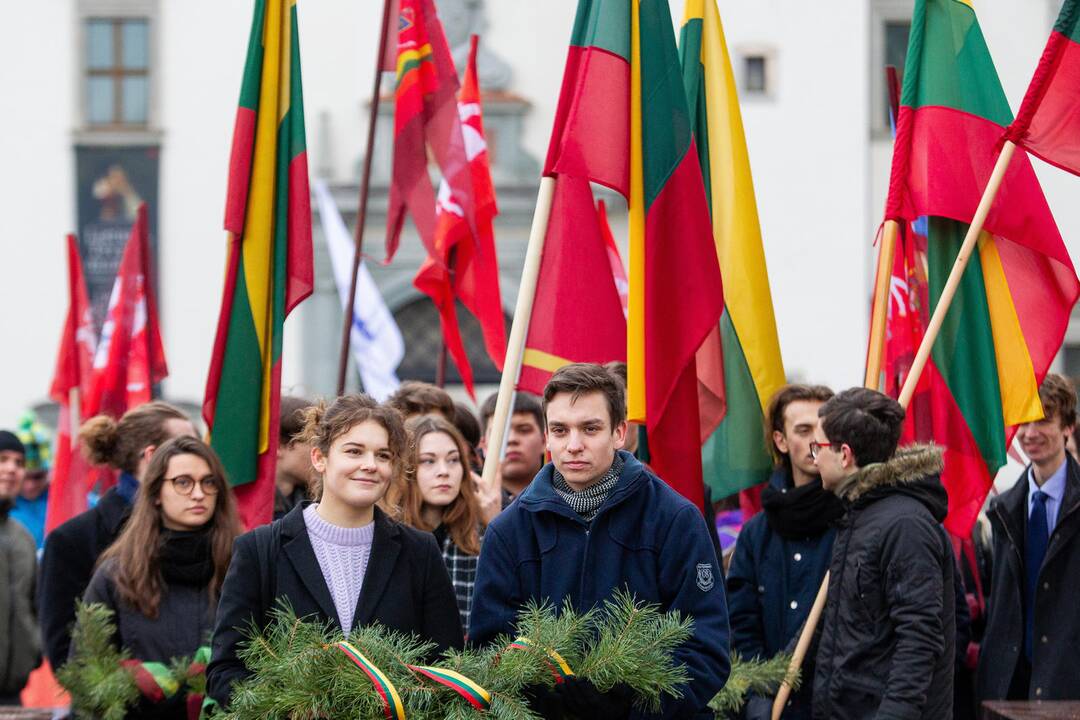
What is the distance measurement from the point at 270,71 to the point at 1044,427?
336 cm

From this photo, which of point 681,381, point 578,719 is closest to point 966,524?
point 681,381

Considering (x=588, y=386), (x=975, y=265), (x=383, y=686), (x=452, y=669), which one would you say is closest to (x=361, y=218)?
(x=975, y=265)

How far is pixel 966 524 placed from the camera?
6195mm

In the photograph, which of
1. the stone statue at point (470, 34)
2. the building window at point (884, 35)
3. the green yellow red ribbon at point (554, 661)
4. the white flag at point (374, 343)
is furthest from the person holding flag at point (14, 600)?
the building window at point (884, 35)

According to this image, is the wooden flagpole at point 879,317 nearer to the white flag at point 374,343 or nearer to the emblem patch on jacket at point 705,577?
the emblem patch on jacket at point 705,577

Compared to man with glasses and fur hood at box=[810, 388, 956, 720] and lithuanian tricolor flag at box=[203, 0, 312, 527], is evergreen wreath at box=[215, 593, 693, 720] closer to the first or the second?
man with glasses and fur hood at box=[810, 388, 956, 720]

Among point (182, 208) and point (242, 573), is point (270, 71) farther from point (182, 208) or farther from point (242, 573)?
point (182, 208)

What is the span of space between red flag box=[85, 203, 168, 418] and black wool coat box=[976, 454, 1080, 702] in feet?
15.6

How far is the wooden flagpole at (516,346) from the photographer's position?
519 centimetres

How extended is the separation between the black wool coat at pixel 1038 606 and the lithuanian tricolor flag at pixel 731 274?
3.12 feet

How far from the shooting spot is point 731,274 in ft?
21.3

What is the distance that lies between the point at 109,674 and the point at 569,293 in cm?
212

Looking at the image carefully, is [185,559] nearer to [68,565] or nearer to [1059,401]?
[68,565]

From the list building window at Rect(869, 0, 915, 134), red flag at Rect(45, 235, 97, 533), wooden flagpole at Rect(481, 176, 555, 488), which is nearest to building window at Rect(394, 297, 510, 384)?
building window at Rect(869, 0, 915, 134)
